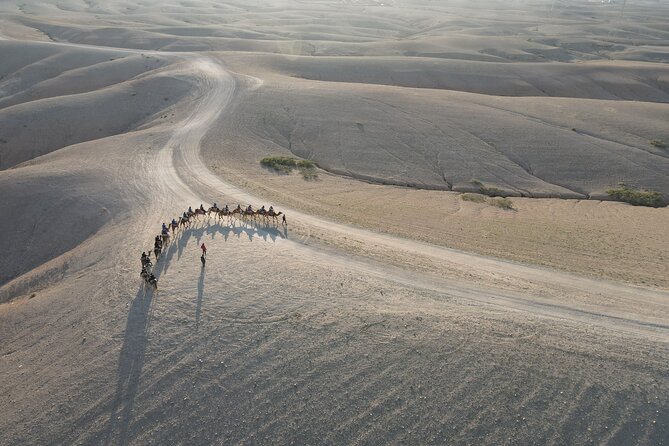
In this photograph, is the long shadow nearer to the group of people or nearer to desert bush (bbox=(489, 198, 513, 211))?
the group of people

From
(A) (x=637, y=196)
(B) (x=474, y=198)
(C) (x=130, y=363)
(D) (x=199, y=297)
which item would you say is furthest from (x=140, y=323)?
(A) (x=637, y=196)

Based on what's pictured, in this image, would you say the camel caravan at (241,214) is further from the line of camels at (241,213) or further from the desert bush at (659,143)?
the desert bush at (659,143)

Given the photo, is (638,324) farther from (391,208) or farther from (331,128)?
(331,128)

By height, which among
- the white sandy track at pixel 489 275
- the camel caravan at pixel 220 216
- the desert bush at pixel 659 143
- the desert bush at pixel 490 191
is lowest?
the white sandy track at pixel 489 275

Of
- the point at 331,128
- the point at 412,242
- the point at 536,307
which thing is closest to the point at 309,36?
the point at 331,128

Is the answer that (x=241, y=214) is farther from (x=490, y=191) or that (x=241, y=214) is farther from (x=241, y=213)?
(x=490, y=191)

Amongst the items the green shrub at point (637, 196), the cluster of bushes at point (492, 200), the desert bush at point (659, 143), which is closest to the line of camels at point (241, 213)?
the cluster of bushes at point (492, 200)
